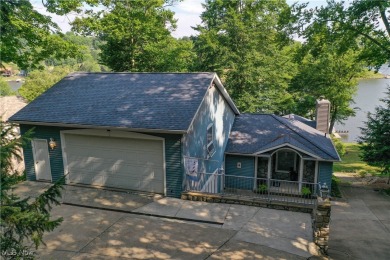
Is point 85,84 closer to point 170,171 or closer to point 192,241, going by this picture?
point 170,171

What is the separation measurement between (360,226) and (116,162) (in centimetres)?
1064

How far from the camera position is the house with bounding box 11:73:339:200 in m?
12.0

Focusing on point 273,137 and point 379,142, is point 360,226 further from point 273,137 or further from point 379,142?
point 379,142

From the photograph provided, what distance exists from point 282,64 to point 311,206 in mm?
21195

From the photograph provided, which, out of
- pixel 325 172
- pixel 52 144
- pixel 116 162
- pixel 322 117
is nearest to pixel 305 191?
pixel 325 172

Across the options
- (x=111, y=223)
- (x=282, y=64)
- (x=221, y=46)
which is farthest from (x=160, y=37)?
(x=111, y=223)

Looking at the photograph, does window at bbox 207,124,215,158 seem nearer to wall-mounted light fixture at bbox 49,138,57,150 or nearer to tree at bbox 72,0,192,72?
wall-mounted light fixture at bbox 49,138,57,150

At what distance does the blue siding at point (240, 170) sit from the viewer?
18359mm

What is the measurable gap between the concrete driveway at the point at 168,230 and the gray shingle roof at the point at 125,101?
9.91ft

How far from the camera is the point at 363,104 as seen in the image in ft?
217

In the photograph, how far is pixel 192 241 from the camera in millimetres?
9070

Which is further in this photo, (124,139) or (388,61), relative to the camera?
(388,61)

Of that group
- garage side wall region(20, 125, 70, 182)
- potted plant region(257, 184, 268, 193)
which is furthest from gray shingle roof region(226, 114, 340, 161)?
garage side wall region(20, 125, 70, 182)

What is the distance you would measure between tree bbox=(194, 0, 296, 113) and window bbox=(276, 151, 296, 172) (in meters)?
10.5
